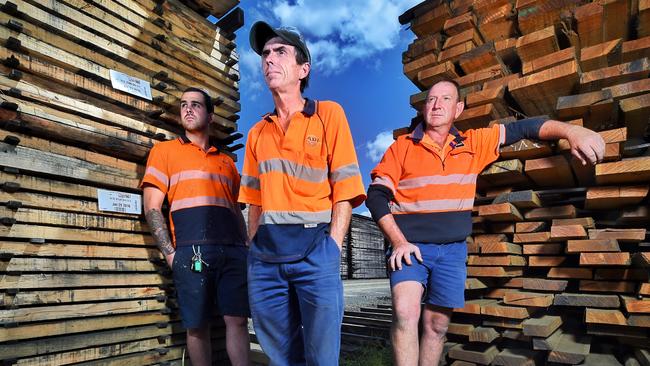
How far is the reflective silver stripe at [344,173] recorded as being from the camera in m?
2.26

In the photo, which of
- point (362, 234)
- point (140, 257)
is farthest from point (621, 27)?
point (362, 234)

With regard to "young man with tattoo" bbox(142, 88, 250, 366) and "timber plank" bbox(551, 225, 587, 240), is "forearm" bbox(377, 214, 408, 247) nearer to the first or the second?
"timber plank" bbox(551, 225, 587, 240)

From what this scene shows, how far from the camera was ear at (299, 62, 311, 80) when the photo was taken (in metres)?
2.49

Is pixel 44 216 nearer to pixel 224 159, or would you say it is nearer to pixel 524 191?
pixel 224 159

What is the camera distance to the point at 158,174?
3617mm

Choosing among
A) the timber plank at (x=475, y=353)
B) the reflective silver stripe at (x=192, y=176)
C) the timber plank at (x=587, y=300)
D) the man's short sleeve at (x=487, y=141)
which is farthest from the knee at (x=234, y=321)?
the timber plank at (x=587, y=300)

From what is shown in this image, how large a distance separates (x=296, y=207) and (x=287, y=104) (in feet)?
2.18

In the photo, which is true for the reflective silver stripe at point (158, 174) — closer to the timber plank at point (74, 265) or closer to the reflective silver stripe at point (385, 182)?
the timber plank at point (74, 265)

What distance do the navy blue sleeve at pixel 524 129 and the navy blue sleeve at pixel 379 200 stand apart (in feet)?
3.37

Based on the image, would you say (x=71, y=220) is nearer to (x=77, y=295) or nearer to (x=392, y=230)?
(x=77, y=295)

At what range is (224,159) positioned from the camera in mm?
3928

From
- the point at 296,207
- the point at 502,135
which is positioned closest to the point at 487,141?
the point at 502,135

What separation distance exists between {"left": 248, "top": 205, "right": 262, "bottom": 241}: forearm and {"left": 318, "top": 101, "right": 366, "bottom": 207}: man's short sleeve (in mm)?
484

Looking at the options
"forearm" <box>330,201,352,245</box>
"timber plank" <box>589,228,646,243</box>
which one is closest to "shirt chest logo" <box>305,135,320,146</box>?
"forearm" <box>330,201,352,245</box>
